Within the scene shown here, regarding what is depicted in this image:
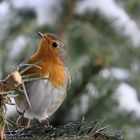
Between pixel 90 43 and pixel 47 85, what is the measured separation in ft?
4.46

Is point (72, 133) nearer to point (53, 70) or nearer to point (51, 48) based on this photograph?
point (53, 70)

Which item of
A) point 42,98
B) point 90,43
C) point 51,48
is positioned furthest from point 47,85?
point 90,43

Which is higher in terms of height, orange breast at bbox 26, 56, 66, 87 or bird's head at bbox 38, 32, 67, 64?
bird's head at bbox 38, 32, 67, 64

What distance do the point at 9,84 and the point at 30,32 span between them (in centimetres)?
289

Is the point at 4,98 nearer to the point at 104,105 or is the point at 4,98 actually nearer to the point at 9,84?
the point at 9,84

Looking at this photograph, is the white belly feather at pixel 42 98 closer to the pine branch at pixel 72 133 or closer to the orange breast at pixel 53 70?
the orange breast at pixel 53 70

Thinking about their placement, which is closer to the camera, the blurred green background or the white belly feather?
the white belly feather

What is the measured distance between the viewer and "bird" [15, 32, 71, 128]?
9.55ft

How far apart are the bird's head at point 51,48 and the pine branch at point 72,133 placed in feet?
4.62

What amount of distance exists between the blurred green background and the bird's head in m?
0.24

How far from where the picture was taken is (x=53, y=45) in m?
3.21

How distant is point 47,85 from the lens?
2.96 m

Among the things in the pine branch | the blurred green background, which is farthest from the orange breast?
the pine branch

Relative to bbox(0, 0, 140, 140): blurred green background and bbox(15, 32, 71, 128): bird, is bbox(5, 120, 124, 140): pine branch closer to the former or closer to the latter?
bbox(15, 32, 71, 128): bird
